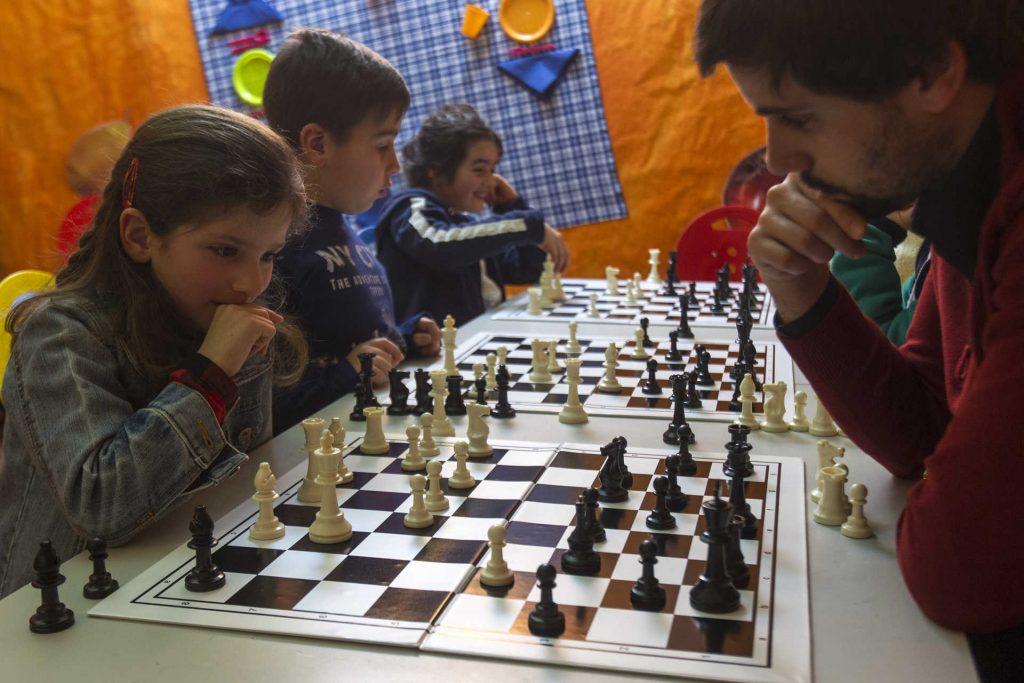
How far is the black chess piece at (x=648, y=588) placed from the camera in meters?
1.12

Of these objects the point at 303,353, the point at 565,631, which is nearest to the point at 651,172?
the point at 303,353

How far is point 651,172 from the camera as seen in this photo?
5.43 m

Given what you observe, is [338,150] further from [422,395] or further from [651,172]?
[651,172]

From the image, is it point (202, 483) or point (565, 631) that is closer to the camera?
point (565, 631)

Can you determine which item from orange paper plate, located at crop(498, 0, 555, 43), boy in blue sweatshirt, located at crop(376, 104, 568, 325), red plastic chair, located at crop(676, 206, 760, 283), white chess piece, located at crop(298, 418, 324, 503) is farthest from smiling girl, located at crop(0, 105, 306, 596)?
orange paper plate, located at crop(498, 0, 555, 43)

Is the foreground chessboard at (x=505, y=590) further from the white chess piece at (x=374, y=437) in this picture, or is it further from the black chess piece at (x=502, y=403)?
the black chess piece at (x=502, y=403)

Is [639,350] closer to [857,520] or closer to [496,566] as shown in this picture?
[857,520]

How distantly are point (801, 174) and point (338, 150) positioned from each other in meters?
1.60

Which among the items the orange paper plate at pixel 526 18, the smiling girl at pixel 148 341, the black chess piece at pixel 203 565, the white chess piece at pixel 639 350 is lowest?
the white chess piece at pixel 639 350

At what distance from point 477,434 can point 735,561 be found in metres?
0.62

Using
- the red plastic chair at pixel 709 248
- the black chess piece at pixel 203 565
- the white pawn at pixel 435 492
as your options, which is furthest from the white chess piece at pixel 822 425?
the red plastic chair at pixel 709 248

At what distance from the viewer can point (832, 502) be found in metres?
1.37

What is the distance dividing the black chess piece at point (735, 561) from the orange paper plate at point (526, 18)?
4626mm

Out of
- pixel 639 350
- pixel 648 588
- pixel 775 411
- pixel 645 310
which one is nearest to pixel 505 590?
pixel 648 588
